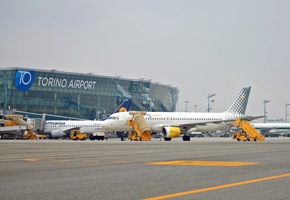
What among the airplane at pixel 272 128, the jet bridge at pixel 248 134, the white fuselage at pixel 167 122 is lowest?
the jet bridge at pixel 248 134

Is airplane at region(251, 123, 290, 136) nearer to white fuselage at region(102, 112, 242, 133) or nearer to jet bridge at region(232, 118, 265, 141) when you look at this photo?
white fuselage at region(102, 112, 242, 133)

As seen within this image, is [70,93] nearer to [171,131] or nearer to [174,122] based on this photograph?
[174,122]

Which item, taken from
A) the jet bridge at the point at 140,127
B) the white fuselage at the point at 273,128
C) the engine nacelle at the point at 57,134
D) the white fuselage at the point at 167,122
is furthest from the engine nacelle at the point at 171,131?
the white fuselage at the point at 273,128

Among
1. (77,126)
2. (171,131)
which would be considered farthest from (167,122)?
(77,126)

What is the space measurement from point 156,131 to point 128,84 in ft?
295

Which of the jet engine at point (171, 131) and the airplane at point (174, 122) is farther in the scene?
the airplane at point (174, 122)

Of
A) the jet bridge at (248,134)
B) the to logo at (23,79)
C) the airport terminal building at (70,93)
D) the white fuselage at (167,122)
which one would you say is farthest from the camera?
the airport terminal building at (70,93)

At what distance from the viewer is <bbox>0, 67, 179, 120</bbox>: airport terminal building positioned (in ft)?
439

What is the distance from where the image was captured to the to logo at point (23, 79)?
133m

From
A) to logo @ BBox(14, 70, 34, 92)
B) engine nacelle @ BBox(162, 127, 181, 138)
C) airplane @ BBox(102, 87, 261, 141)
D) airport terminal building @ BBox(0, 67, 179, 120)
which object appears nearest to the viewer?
engine nacelle @ BBox(162, 127, 181, 138)

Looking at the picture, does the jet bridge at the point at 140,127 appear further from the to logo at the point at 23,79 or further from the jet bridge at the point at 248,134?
the to logo at the point at 23,79

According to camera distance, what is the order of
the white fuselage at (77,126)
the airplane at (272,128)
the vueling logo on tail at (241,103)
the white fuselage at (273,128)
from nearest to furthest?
1. the vueling logo on tail at (241,103)
2. the white fuselage at (77,126)
3. the white fuselage at (273,128)
4. the airplane at (272,128)

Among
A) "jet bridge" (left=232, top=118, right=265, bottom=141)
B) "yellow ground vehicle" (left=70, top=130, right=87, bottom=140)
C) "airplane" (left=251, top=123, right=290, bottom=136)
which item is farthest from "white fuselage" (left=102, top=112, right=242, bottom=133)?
"airplane" (left=251, top=123, right=290, bottom=136)

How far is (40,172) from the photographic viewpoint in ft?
51.3
